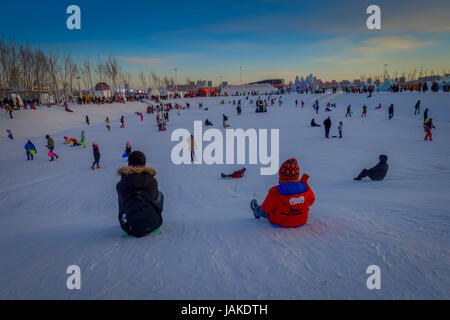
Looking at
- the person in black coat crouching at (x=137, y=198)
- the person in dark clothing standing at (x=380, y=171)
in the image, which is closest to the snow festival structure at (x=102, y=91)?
the person in dark clothing standing at (x=380, y=171)

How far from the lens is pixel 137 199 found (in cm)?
338

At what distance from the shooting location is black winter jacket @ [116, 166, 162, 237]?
339 cm

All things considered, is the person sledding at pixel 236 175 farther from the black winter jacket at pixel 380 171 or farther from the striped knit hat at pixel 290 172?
the striped knit hat at pixel 290 172

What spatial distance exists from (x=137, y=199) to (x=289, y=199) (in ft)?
6.93

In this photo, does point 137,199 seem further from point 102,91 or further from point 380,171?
point 102,91

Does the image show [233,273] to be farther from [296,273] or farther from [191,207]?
[191,207]

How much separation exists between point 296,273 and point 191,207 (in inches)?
157

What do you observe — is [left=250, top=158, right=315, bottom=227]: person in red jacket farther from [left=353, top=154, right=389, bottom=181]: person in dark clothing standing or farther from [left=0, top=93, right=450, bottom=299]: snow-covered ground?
[left=353, top=154, right=389, bottom=181]: person in dark clothing standing

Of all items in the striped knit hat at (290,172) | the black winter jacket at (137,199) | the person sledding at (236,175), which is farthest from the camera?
the person sledding at (236,175)

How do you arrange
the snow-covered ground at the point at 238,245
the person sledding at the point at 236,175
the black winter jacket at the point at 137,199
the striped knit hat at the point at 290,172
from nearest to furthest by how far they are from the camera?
the snow-covered ground at the point at 238,245 < the black winter jacket at the point at 137,199 < the striped knit hat at the point at 290,172 < the person sledding at the point at 236,175

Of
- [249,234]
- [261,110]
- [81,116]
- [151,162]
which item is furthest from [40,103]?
[249,234]

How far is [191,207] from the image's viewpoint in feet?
20.8

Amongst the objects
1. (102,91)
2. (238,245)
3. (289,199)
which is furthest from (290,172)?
(102,91)

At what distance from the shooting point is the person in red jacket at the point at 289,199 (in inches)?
143
